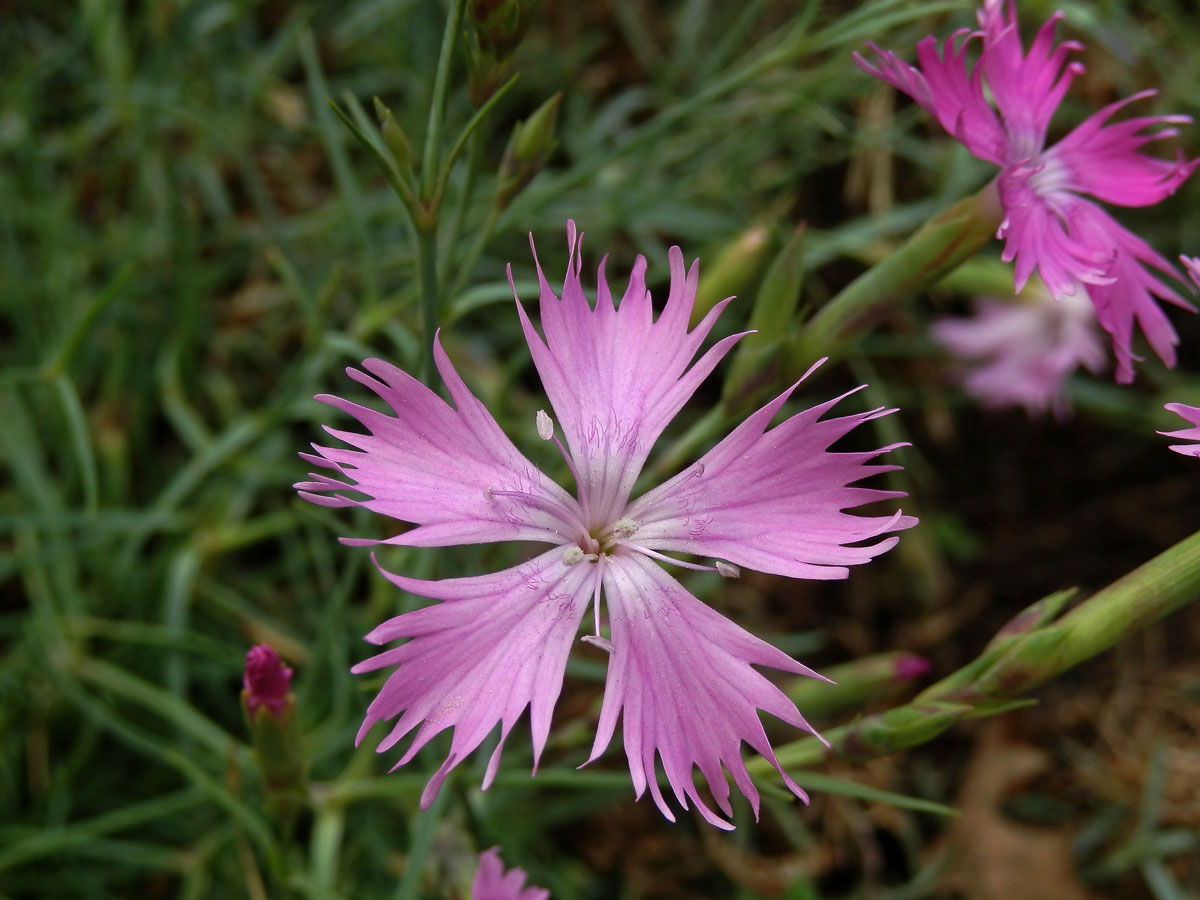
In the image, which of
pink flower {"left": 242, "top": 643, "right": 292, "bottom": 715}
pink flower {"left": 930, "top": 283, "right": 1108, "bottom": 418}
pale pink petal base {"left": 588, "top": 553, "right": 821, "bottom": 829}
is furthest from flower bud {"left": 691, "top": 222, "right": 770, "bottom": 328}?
pink flower {"left": 930, "top": 283, "right": 1108, "bottom": 418}

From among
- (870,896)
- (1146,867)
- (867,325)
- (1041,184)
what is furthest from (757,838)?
(1041,184)

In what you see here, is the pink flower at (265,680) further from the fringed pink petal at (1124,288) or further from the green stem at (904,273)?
the fringed pink petal at (1124,288)

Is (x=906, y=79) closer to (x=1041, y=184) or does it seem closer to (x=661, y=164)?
(x=1041, y=184)

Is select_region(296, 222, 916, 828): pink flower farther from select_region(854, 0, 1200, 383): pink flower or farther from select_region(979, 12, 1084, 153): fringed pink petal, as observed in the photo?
select_region(979, 12, 1084, 153): fringed pink petal

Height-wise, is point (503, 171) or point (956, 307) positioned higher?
point (956, 307)

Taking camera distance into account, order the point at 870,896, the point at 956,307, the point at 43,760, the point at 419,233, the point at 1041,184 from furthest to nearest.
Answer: the point at 956,307, the point at 870,896, the point at 43,760, the point at 1041,184, the point at 419,233

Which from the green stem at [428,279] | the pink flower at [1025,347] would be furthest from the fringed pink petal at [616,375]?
the pink flower at [1025,347]

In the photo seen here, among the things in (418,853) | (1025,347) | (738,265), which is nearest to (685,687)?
(418,853)

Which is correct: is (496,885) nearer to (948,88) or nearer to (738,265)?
(738,265)

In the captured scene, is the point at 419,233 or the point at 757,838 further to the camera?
the point at 757,838
